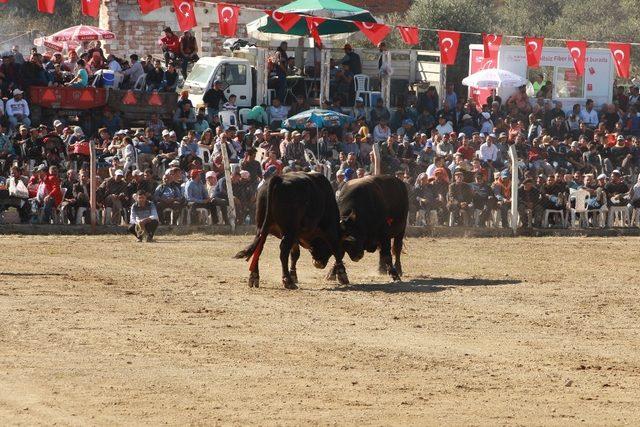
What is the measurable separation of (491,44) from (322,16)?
497 cm

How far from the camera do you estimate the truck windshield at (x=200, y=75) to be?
34.8m

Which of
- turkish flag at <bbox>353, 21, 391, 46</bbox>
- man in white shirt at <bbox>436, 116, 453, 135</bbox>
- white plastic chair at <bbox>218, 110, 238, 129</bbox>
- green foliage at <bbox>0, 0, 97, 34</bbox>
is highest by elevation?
green foliage at <bbox>0, 0, 97, 34</bbox>

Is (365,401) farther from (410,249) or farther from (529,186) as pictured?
(529,186)

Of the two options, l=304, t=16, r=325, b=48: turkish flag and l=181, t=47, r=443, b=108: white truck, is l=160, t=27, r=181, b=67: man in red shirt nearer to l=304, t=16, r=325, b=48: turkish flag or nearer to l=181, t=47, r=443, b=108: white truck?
l=181, t=47, r=443, b=108: white truck

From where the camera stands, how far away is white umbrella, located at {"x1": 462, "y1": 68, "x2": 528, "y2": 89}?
120 ft

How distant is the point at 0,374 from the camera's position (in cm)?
1179

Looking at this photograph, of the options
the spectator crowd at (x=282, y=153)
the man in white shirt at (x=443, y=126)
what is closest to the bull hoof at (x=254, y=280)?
the spectator crowd at (x=282, y=153)

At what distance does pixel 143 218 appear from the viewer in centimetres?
2497

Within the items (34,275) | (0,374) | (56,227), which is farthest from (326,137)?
(0,374)

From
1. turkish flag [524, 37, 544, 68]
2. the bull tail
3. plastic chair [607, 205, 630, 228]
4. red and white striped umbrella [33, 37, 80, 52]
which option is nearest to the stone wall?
red and white striped umbrella [33, 37, 80, 52]

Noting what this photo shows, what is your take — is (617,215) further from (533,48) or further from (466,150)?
(533,48)

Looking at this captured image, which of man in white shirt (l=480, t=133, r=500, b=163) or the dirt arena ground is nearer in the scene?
the dirt arena ground

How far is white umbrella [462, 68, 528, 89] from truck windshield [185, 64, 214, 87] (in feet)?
22.4

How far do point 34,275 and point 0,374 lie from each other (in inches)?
297
